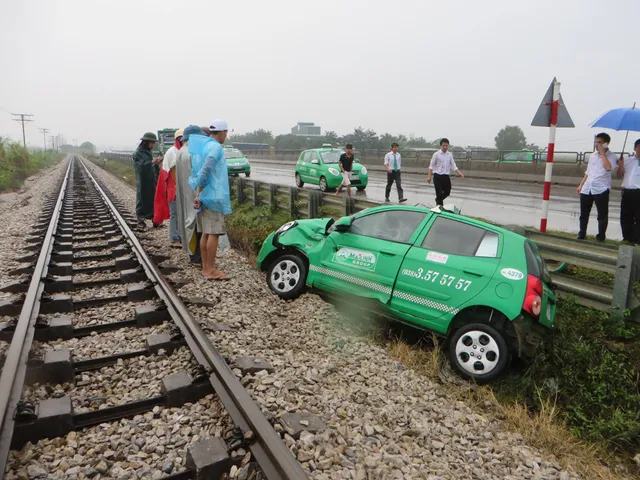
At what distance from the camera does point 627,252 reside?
511cm

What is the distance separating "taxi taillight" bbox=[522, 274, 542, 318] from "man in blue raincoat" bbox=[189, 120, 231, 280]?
3.71 metres

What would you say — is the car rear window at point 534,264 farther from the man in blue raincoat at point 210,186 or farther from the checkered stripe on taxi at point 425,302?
the man in blue raincoat at point 210,186

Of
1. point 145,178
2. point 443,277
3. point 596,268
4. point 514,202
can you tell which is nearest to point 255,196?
point 145,178

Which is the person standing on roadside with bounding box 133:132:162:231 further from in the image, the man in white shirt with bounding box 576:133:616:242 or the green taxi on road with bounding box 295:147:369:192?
the man in white shirt with bounding box 576:133:616:242

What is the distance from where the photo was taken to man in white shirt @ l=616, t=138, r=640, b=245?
7.34 meters

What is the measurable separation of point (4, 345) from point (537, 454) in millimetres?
4347

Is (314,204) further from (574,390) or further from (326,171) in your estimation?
(326,171)

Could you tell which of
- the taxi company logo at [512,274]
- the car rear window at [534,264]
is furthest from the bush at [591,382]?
the taxi company logo at [512,274]

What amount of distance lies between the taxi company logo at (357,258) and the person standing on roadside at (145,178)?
5840 mm

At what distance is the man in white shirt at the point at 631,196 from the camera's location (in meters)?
7.34

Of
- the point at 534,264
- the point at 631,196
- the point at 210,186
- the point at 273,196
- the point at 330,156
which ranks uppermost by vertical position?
the point at 330,156

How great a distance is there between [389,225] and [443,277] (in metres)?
1.02

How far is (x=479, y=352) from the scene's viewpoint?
4.58 meters

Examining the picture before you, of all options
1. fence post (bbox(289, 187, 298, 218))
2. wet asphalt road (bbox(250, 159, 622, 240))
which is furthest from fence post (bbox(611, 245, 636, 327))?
fence post (bbox(289, 187, 298, 218))
